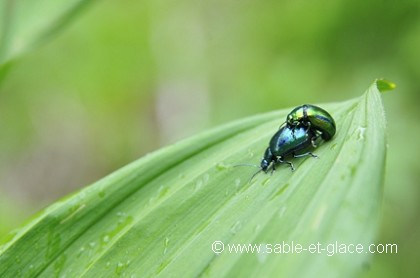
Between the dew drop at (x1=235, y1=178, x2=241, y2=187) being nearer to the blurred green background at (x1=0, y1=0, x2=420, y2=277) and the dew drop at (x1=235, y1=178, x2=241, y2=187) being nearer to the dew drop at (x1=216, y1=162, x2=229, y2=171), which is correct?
the dew drop at (x1=216, y1=162, x2=229, y2=171)

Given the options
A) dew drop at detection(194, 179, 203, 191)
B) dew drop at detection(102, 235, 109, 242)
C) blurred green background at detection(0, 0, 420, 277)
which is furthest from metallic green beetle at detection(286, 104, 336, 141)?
blurred green background at detection(0, 0, 420, 277)

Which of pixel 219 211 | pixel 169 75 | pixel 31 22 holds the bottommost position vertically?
pixel 169 75

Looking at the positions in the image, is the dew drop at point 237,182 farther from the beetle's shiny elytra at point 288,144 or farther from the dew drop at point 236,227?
the dew drop at point 236,227

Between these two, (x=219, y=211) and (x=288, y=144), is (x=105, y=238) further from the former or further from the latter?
(x=288, y=144)

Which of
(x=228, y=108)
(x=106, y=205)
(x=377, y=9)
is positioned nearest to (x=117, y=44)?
(x=228, y=108)

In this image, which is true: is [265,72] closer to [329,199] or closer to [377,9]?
[377,9]

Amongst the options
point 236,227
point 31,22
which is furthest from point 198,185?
point 31,22

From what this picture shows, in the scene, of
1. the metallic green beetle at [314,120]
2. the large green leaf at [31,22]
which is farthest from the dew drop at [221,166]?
the large green leaf at [31,22]
